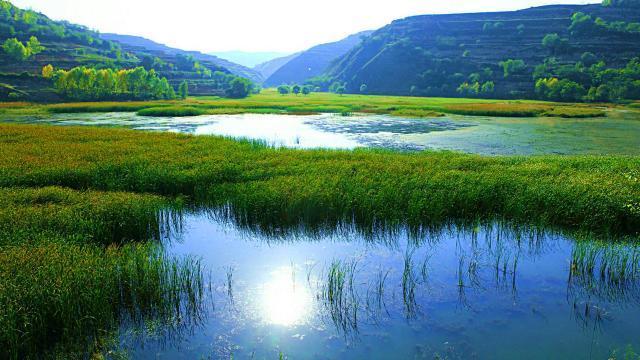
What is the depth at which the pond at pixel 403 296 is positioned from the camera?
33.3 ft

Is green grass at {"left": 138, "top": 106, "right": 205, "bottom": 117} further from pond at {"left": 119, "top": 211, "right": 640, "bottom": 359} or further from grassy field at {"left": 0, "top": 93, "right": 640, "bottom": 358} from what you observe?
pond at {"left": 119, "top": 211, "right": 640, "bottom": 359}

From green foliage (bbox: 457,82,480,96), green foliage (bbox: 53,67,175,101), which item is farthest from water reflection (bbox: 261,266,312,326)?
green foliage (bbox: 457,82,480,96)

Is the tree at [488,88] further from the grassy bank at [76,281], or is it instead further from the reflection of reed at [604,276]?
the grassy bank at [76,281]

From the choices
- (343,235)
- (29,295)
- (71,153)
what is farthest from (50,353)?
(71,153)

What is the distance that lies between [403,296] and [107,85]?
115m

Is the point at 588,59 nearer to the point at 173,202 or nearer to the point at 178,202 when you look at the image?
the point at 178,202

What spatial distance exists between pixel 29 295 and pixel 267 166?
16685mm

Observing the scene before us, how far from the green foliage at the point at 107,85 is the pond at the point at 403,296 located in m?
104

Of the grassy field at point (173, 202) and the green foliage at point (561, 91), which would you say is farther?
the green foliage at point (561, 91)

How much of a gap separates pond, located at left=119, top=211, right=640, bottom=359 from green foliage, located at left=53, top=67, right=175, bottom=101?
10441 centimetres

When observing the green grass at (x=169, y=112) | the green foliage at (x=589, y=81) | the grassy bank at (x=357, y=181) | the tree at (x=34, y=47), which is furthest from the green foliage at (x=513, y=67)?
the tree at (x=34, y=47)

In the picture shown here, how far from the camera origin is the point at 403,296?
12492 millimetres

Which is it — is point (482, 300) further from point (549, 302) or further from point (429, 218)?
Result: point (429, 218)

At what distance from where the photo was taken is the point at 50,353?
929cm
